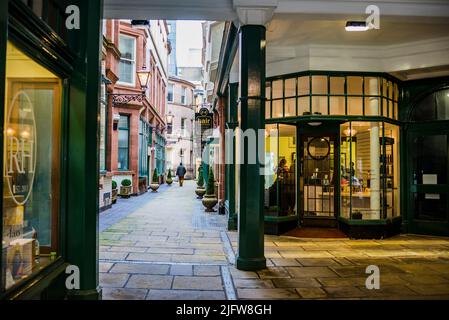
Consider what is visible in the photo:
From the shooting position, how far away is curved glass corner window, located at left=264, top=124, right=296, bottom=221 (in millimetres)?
8695

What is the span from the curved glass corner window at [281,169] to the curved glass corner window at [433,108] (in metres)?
2.85

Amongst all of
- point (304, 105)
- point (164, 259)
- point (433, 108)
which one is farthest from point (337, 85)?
point (164, 259)

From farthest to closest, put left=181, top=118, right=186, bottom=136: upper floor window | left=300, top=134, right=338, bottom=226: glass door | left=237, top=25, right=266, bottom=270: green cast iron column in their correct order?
left=181, top=118, right=186, bottom=136: upper floor window
left=300, top=134, right=338, bottom=226: glass door
left=237, top=25, right=266, bottom=270: green cast iron column

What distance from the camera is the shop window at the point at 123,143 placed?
679 inches

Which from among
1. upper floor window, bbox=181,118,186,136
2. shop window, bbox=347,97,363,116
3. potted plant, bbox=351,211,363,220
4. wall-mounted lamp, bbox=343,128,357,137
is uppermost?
upper floor window, bbox=181,118,186,136

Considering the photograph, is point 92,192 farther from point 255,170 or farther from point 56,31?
point 255,170

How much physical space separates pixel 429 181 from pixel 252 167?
16.8 feet

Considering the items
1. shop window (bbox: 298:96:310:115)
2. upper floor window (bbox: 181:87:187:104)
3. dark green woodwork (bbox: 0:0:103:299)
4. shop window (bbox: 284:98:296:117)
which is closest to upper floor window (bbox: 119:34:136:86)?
shop window (bbox: 284:98:296:117)

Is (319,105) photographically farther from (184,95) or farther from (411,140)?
(184,95)

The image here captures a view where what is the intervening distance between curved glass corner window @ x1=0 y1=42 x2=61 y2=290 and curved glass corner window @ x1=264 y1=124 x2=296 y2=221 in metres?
5.52

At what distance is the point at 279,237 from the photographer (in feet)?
26.6

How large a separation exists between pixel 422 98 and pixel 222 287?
6714 millimetres

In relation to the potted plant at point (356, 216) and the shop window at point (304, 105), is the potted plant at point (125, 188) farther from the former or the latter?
the potted plant at point (356, 216)

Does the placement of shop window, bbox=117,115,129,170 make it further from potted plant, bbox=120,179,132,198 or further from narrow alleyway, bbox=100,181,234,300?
narrow alleyway, bbox=100,181,234,300
